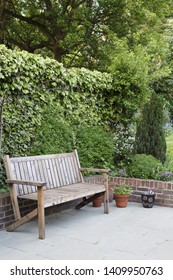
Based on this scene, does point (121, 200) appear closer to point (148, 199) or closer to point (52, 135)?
point (148, 199)

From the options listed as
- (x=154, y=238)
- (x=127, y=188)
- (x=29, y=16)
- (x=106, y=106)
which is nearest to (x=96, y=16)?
(x=29, y=16)

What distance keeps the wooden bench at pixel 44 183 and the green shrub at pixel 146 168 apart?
1.16m

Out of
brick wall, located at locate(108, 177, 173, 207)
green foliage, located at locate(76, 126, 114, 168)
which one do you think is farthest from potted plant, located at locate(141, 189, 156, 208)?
green foliage, located at locate(76, 126, 114, 168)

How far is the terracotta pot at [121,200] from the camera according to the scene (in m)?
5.57

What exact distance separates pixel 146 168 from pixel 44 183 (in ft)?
8.85

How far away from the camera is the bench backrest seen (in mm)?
4410

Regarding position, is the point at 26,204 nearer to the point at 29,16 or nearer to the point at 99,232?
the point at 99,232

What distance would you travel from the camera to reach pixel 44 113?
579cm

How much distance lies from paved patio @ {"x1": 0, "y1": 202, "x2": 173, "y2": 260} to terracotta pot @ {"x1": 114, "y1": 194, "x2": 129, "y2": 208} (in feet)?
0.65

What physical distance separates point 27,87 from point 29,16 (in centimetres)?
751

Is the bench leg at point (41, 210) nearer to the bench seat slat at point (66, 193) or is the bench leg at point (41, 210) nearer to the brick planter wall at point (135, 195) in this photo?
the bench seat slat at point (66, 193)

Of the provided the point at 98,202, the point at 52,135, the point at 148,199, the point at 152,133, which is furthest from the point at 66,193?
the point at 152,133

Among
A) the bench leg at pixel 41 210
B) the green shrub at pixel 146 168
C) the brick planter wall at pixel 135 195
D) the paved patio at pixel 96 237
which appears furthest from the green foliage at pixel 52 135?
the bench leg at pixel 41 210
